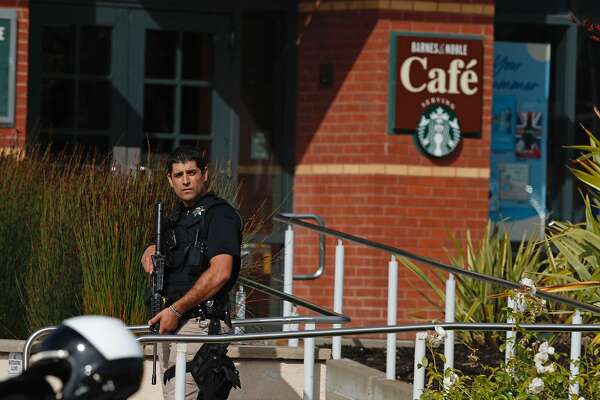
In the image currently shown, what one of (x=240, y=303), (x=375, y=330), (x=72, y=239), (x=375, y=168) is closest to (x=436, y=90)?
(x=375, y=168)

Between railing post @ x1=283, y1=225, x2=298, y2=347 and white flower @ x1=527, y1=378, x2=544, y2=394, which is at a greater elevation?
railing post @ x1=283, y1=225, x2=298, y2=347

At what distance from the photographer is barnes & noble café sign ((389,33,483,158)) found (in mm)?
11305

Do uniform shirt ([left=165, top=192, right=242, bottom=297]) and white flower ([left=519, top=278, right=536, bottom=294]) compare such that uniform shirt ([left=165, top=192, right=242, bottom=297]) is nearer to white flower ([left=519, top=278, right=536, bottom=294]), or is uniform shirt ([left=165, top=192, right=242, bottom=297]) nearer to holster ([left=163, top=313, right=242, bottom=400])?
holster ([left=163, top=313, right=242, bottom=400])

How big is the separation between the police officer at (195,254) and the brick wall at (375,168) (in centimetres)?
484

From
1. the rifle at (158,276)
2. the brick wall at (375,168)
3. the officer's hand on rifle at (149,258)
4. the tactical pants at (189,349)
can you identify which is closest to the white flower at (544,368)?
the tactical pants at (189,349)

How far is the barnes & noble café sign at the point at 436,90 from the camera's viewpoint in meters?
11.3

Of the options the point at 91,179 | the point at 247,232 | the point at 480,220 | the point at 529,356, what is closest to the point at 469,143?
the point at 480,220

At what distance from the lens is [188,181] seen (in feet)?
20.8

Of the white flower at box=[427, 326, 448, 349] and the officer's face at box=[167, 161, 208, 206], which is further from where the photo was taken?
the officer's face at box=[167, 161, 208, 206]

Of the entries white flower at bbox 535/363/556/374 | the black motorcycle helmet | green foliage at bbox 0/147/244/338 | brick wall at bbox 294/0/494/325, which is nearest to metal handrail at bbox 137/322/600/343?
white flower at bbox 535/363/556/374

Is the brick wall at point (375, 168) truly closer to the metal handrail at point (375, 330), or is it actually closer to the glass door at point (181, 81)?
the glass door at point (181, 81)

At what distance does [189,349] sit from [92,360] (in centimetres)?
388

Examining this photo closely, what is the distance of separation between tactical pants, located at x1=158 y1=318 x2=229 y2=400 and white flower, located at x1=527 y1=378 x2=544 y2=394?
151cm

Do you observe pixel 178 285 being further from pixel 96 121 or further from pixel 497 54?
pixel 497 54
